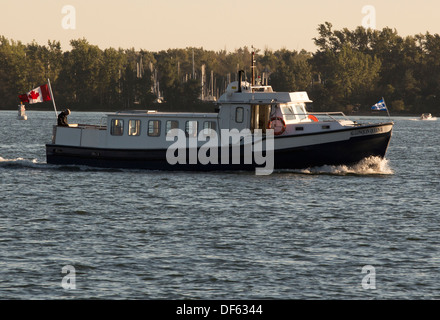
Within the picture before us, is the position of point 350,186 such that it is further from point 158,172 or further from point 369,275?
point 369,275

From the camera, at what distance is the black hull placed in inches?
1670

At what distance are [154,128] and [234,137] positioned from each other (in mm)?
4671

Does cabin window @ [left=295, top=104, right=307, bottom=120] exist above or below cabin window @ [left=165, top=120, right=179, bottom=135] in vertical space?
above

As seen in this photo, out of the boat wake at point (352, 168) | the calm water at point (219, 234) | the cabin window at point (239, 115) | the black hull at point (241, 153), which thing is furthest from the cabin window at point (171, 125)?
the boat wake at point (352, 168)

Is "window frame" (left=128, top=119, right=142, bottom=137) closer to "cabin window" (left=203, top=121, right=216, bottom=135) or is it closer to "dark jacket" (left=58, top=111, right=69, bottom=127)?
"cabin window" (left=203, top=121, right=216, bottom=135)

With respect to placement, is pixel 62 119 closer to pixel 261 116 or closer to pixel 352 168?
pixel 261 116

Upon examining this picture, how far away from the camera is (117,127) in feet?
150

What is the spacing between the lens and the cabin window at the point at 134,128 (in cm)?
4534

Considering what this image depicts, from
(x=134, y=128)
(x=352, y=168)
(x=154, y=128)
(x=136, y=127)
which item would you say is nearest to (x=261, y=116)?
(x=352, y=168)

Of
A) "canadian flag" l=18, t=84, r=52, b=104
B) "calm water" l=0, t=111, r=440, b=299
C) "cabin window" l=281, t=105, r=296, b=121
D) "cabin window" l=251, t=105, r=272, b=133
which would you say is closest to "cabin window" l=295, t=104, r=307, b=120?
"cabin window" l=281, t=105, r=296, b=121

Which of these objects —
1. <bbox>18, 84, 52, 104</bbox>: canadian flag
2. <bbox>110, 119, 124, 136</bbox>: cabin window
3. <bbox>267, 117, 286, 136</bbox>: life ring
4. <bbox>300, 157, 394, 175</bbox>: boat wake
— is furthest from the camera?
<bbox>18, 84, 52, 104</bbox>: canadian flag

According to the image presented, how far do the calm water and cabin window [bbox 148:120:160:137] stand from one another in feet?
7.72

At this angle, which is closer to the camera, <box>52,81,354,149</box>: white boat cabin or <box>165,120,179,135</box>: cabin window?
<box>52,81,354,149</box>: white boat cabin

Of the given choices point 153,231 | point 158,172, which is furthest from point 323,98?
point 153,231
